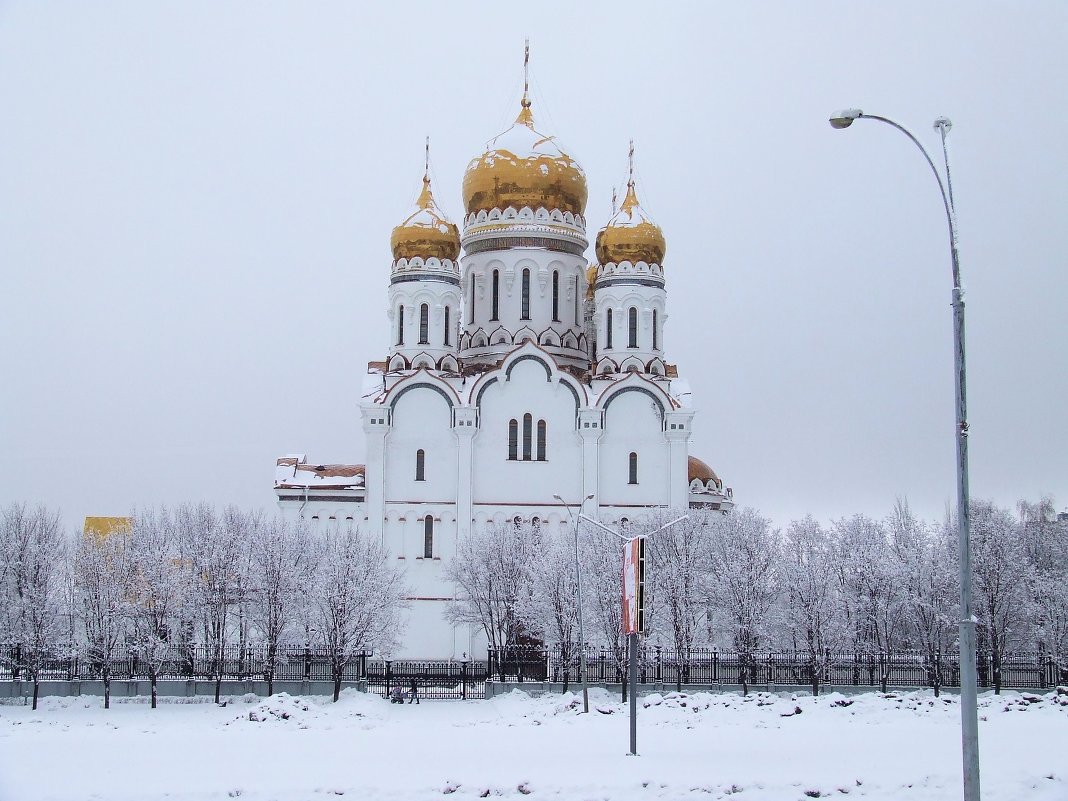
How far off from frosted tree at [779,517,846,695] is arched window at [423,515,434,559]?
14.3 meters

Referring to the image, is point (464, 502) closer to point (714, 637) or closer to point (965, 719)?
point (714, 637)

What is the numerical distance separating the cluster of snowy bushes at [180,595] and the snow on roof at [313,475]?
24.3ft

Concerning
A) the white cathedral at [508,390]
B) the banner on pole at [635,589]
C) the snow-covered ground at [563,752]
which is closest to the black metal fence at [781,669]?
the snow-covered ground at [563,752]

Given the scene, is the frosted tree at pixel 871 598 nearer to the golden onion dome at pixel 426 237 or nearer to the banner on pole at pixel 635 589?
the banner on pole at pixel 635 589

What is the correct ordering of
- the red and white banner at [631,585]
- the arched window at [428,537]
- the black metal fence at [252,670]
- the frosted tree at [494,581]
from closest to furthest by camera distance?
the red and white banner at [631,585] < the black metal fence at [252,670] < the frosted tree at [494,581] < the arched window at [428,537]

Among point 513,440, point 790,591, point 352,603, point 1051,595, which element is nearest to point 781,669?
point 790,591

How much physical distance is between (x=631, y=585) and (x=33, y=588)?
24.7 m

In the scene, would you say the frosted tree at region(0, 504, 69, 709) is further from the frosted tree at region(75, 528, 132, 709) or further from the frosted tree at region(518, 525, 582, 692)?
the frosted tree at region(518, 525, 582, 692)

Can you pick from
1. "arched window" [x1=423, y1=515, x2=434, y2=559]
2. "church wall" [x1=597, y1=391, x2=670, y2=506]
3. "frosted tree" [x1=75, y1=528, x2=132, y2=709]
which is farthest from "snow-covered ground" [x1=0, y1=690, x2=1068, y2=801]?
"church wall" [x1=597, y1=391, x2=670, y2=506]

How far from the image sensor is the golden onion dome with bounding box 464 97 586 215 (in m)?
59.0

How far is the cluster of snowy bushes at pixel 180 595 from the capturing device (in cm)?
4203

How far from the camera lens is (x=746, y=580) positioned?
44.0 metres

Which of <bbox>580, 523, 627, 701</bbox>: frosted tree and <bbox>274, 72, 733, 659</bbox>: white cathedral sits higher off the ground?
<bbox>274, 72, 733, 659</bbox>: white cathedral

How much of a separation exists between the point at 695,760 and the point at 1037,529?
45080mm
